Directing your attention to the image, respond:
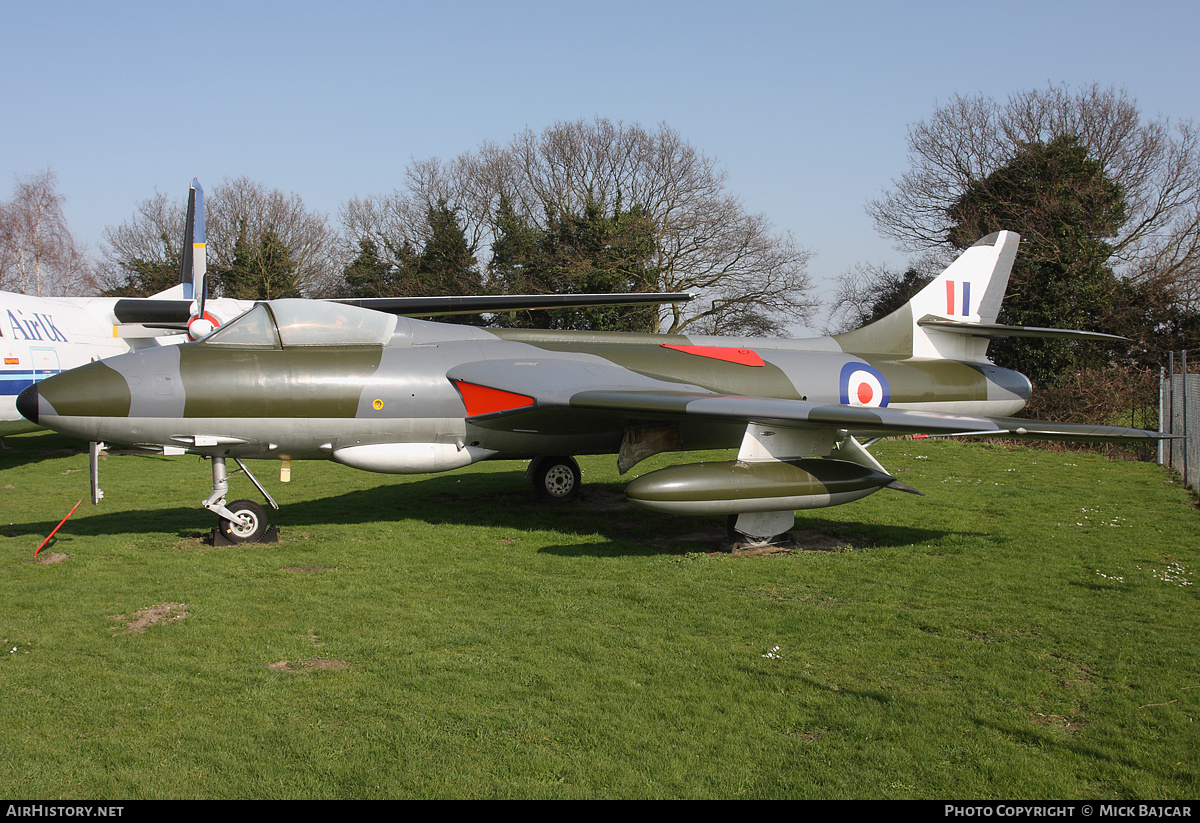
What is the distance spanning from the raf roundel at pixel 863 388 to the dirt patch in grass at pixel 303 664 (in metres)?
7.68

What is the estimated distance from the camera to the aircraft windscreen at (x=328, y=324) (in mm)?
9078

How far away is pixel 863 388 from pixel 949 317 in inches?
93.0

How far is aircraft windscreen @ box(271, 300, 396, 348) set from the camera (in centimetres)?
908

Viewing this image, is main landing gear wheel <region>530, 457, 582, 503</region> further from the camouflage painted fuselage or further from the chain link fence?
the chain link fence

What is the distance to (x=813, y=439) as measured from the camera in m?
9.01

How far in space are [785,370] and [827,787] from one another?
746cm

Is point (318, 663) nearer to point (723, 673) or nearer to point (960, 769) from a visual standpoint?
point (723, 673)

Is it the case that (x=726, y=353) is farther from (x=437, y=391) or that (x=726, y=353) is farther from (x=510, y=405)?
(x=437, y=391)

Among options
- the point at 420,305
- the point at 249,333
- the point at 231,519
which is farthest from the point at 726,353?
the point at 420,305

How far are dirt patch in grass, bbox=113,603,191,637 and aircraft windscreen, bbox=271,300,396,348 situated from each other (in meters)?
3.32

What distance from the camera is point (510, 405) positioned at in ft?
30.1

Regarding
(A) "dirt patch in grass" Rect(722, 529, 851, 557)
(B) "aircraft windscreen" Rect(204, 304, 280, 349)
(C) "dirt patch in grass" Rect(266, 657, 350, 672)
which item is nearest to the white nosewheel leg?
(B) "aircraft windscreen" Rect(204, 304, 280, 349)

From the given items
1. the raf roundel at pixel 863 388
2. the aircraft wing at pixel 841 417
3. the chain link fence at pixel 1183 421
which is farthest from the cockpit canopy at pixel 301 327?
the chain link fence at pixel 1183 421

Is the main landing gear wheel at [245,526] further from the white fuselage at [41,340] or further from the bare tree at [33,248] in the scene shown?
the bare tree at [33,248]
